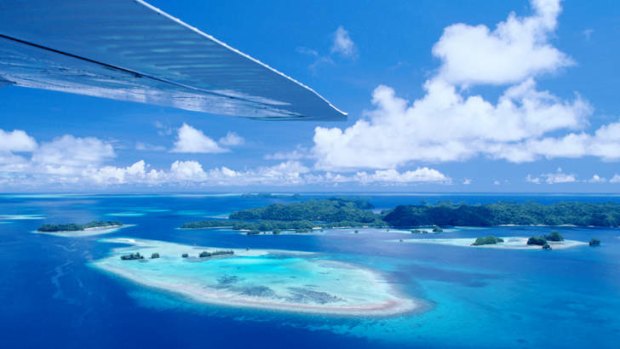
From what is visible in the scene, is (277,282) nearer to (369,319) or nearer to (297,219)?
(369,319)

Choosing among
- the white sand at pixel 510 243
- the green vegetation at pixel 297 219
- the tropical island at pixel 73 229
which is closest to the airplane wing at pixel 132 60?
the white sand at pixel 510 243

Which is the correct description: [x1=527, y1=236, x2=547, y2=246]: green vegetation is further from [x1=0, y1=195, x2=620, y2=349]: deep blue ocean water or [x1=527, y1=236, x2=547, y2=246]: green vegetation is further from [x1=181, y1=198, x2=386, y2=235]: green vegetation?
[x1=181, y1=198, x2=386, y2=235]: green vegetation

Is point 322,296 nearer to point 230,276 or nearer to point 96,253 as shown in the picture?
point 230,276

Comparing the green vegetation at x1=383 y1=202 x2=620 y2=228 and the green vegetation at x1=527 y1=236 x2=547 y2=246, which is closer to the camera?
the green vegetation at x1=527 y1=236 x2=547 y2=246

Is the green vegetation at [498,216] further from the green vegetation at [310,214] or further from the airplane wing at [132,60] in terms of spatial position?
the airplane wing at [132,60]

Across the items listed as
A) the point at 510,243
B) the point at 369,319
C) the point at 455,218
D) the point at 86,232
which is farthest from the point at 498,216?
the point at 86,232

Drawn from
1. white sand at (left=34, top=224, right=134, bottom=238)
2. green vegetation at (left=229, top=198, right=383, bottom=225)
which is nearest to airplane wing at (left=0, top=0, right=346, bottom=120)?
white sand at (left=34, top=224, right=134, bottom=238)
